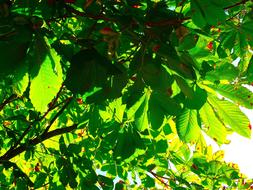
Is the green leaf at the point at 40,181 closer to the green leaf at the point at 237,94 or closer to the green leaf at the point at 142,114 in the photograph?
the green leaf at the point at 142,114

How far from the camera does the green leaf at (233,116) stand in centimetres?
150

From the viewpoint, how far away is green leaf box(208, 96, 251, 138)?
1500 mm

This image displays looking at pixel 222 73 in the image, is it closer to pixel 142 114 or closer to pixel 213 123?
pixel 213 123

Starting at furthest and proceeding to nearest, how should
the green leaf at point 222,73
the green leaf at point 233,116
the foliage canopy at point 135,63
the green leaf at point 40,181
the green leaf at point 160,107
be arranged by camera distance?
the green leaf at point 40,181, the green leaf at point 222,73, the green leaf at point 233,116, the green leaf at point 160,107, the foliage canopy at point 135,63

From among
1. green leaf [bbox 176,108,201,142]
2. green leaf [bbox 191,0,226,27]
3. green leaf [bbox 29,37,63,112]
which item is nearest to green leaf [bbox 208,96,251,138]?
green leaf [bbox 176,108,201,142]

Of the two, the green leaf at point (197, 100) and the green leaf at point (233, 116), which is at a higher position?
the green leaf at point (197, 100)

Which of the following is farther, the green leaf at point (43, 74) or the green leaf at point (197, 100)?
the green leaf at point (197, 100)

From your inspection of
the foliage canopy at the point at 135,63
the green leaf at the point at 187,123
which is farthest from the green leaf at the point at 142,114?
the green leaf at the point at 187,123

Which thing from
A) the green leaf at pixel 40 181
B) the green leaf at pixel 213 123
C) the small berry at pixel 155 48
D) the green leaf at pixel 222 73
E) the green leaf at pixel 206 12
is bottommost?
the green leaf at pixel 40 181

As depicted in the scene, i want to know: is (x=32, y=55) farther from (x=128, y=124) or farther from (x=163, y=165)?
(x=163, y=165)

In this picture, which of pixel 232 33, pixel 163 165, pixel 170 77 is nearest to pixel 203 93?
pixel 170 77

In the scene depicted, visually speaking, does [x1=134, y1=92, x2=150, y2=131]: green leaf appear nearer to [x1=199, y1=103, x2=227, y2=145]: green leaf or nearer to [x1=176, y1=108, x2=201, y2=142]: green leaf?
[x1=176, y1=108, x2=201, y2=142]: green leaf

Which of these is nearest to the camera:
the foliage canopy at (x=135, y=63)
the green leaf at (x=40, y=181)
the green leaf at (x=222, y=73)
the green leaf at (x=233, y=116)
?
the foliage canopy at (x=135, y=63)

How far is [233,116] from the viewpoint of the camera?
1530mm
